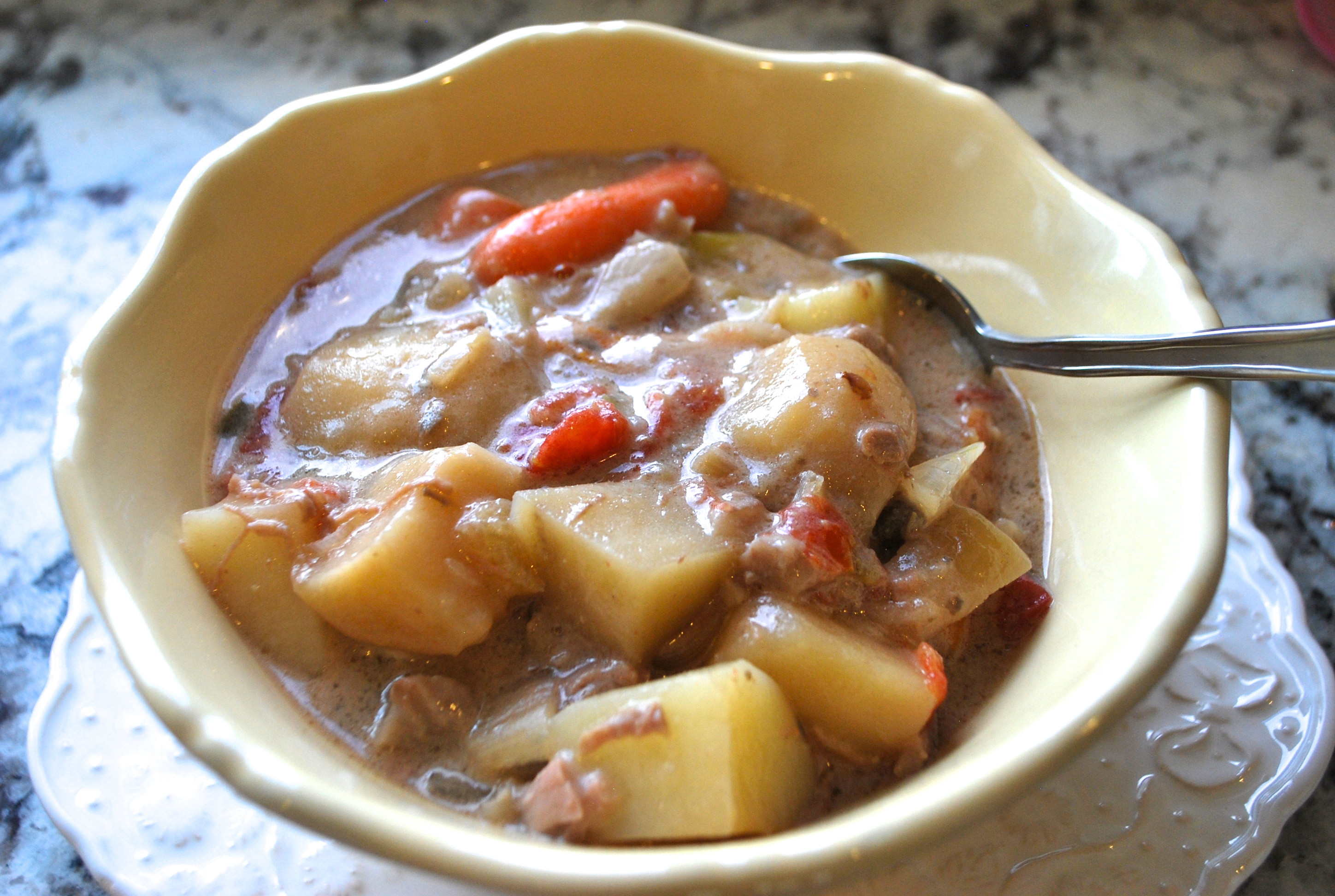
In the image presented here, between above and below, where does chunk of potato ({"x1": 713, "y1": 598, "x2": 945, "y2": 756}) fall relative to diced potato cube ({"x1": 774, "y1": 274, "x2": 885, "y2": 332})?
below

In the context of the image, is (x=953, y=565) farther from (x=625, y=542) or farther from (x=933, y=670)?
(x=625, y=542)

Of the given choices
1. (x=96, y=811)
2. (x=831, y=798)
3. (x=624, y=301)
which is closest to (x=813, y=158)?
(x=624, y=301)

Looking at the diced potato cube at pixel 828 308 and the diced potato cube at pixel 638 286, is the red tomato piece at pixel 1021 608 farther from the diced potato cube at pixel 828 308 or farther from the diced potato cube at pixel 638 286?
the diced potato cube at pixel 638 286

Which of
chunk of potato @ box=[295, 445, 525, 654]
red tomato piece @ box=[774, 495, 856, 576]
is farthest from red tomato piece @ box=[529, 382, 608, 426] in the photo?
red tomato piece @ box=[774, 495, 856, 576]

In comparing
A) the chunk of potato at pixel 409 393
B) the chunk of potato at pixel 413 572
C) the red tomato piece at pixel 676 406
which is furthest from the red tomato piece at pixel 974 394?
the chunk of potato at pixel 413 572

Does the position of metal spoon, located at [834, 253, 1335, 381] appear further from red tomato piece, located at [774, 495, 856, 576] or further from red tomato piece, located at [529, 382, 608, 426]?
red tomato piece, located at [529, 382, 608, 426]

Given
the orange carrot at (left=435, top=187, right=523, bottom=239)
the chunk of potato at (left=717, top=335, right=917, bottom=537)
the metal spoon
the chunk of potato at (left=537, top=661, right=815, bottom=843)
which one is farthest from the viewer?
the orange carrot at (left=435, top=187, right=523, bottom=239)

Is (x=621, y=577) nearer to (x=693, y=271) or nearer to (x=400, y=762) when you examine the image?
(x=400, y=762)
